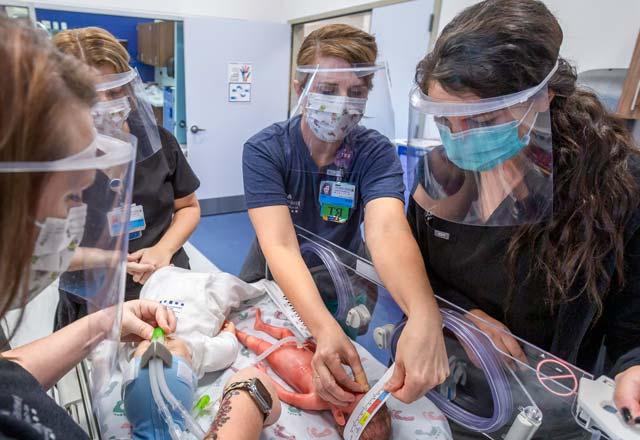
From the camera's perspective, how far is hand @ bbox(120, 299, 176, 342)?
1.10 m

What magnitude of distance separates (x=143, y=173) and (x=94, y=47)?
453 mm

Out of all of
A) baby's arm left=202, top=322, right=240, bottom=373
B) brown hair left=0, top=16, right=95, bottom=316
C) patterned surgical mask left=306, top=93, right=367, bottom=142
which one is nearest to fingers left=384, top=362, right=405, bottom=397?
baby's arm left=202, top=322, right=240, bottom=373

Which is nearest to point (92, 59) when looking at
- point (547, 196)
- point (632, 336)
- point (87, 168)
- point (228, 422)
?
point (87, 168)

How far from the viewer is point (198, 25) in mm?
4141

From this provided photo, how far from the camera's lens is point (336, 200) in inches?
57.0

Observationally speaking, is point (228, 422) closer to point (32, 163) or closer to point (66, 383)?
point (66, 383)

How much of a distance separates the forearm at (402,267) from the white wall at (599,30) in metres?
1.60

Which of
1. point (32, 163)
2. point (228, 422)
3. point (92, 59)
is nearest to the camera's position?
point (32, 163)

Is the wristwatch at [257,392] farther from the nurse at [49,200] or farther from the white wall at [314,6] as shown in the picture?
the white wall at [314,6]

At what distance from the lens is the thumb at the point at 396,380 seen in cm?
89

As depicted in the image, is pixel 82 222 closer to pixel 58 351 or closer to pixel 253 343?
pixel 58 351

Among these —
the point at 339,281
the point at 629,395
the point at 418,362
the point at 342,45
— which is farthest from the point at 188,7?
the point at 629,395

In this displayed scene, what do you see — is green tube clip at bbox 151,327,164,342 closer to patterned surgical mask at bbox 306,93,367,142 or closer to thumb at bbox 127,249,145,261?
thumb at bbox 127,249,145,261

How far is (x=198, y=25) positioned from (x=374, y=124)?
343cm
